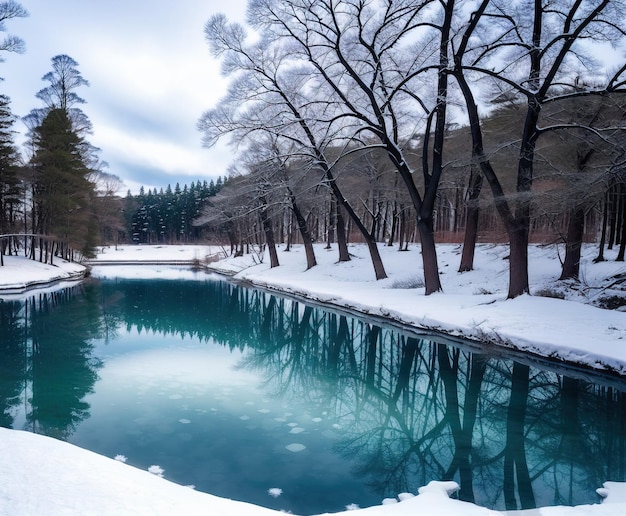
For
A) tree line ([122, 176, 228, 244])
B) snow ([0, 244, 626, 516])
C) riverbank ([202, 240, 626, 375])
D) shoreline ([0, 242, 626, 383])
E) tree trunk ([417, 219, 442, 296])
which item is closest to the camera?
snow ([0, 244, 626, 516])

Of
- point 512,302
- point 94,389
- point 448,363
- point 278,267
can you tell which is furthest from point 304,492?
point 278,267

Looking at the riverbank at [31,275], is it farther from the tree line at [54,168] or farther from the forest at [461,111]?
the forest at [461,111]

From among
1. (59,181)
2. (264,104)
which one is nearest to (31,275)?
(59,181)

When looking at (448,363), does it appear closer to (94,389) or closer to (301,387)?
(301,387)

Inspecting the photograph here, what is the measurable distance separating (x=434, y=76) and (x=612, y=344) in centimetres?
1050

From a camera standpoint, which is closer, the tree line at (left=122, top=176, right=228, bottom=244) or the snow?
the snow

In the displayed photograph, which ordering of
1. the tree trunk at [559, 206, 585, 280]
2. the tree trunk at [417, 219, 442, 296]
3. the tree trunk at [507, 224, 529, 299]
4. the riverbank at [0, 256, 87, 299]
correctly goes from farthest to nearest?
the riverbank at [0, 256, 87, 299] → the tree trunk at [417, 219, 442, 296] → the tree trunk at [559, 206, 585, 280] → the tree trunk at [507, 224, 529, 299]

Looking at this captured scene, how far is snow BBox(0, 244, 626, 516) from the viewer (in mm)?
3436

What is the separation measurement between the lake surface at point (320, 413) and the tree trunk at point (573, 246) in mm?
6550

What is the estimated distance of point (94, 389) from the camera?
27.0ft

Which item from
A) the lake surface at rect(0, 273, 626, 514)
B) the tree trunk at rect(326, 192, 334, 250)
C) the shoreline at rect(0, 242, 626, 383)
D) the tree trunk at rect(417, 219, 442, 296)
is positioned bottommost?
the lake surface at rect(0, 273, 626, 514)

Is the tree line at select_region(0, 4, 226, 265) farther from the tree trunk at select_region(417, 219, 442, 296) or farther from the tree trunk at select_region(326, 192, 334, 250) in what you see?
the tree trunk at select_region(417, 219, 442, 296)

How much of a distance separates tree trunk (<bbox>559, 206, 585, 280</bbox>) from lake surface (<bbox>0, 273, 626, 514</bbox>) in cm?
655

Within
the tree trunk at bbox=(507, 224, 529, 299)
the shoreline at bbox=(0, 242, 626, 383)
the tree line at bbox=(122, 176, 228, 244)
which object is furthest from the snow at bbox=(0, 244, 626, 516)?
the tree line at bbox=(122, 176, 228, 244)
